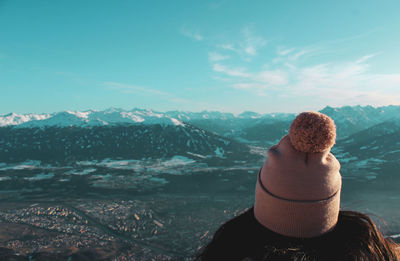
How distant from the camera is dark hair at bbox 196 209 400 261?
7.67 feet

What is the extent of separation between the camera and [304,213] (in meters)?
2.51

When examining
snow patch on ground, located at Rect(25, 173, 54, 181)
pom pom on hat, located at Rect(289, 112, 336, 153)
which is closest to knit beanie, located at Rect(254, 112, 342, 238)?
pom pom on hat, located at Rect(289, 112, 336, 153)

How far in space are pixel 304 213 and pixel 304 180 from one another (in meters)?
0.37

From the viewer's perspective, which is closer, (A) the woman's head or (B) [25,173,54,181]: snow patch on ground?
(A) the woman's head

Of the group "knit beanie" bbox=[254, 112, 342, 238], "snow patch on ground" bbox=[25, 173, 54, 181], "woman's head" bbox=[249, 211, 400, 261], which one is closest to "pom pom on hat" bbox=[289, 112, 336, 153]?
"knit beanie" bbox=[254, 112, 342, 238]

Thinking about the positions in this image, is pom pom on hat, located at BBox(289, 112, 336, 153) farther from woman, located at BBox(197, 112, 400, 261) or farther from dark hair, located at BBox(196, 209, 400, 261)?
dark hair, located at BBox(196, 209, 400, 261)

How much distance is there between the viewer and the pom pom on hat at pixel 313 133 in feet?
7.70

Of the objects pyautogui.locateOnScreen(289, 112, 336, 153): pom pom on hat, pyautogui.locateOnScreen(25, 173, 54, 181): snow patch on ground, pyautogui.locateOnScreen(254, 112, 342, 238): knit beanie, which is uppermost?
pyautogui.locateOnScreen(289, 112, 336, 153): pom pom on hat

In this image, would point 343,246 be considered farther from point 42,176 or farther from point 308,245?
point 42,176

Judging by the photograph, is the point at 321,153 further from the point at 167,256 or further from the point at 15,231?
the point at 15,231

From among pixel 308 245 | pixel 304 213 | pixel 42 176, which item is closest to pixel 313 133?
pixel 304 213

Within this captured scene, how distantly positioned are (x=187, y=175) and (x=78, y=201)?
77.4 meters

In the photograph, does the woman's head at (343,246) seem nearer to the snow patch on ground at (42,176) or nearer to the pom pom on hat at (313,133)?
the pom pom on hat at (313,133)

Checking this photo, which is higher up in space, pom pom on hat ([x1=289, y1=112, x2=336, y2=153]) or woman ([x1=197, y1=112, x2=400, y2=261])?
pom pom on hat ([x1=289, y1=112, x2=336, y2=153])
